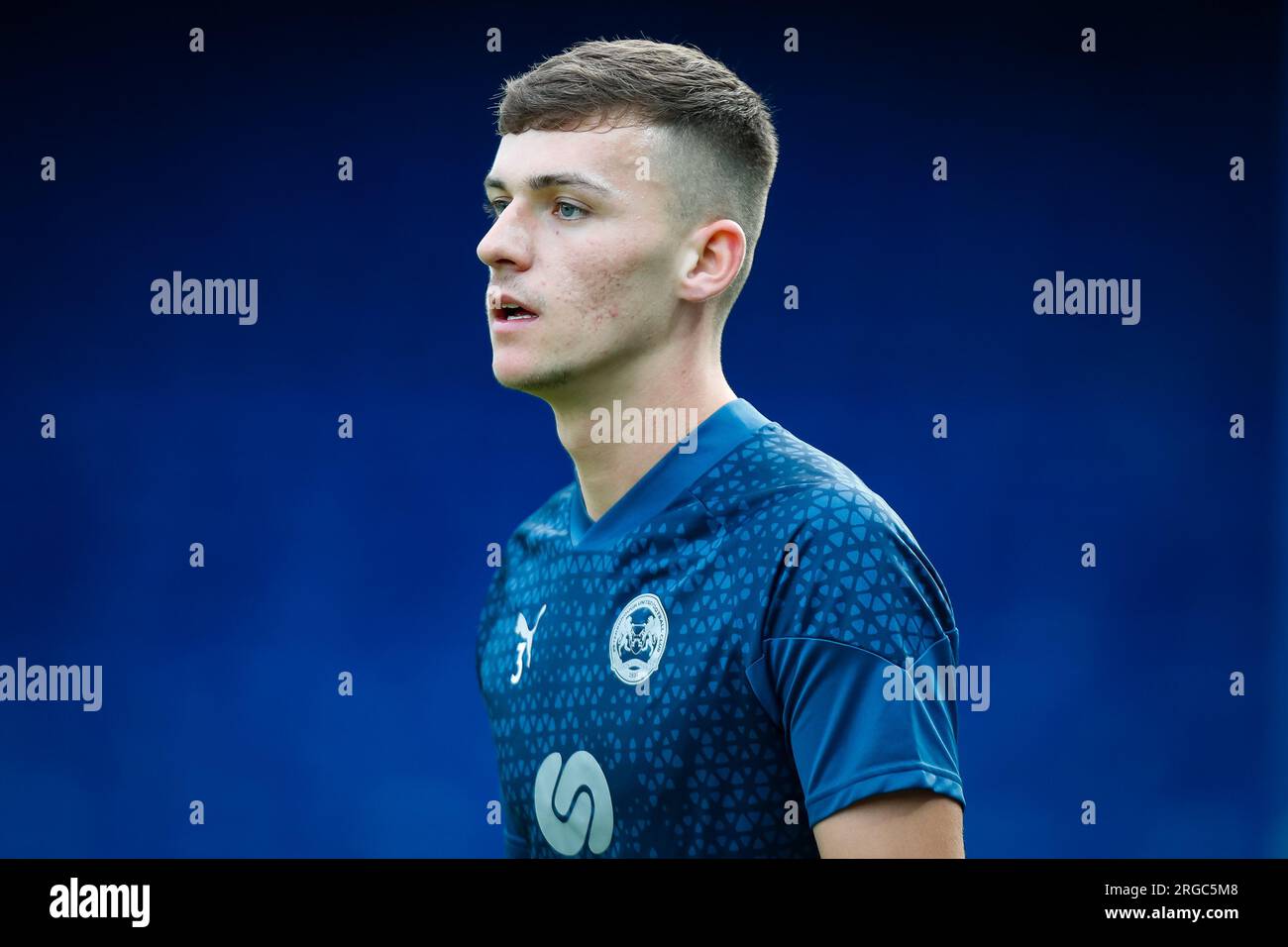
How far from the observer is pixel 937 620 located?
2092 millimetres

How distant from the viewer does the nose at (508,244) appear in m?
2.32

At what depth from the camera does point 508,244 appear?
232cm

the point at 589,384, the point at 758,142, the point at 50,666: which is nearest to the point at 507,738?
the point at 589,384

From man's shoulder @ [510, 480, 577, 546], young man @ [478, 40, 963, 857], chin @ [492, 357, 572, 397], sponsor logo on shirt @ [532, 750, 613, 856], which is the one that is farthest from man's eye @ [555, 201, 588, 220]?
sponsor logo on shirt @ [532, 750, 613, 856]

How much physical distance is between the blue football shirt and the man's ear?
8.3 inches

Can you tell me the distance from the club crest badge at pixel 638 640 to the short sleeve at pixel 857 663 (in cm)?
20

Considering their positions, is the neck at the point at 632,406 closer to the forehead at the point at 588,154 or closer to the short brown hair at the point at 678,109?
the short brown hair at the point at 678,109

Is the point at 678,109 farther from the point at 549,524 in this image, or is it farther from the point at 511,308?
the point at 549,524

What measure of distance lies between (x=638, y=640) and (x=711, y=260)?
0.67m

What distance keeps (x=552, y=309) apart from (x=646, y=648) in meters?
0.58


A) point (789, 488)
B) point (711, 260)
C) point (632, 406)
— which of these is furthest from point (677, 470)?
point (711, 260)

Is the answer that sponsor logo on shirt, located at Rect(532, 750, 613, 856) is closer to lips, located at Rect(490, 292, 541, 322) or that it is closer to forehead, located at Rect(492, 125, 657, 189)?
lips, located at Rect(490, 292, 541, 322)

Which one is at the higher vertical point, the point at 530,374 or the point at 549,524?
the point at 530,374

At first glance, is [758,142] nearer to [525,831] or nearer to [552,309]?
[552,309]
